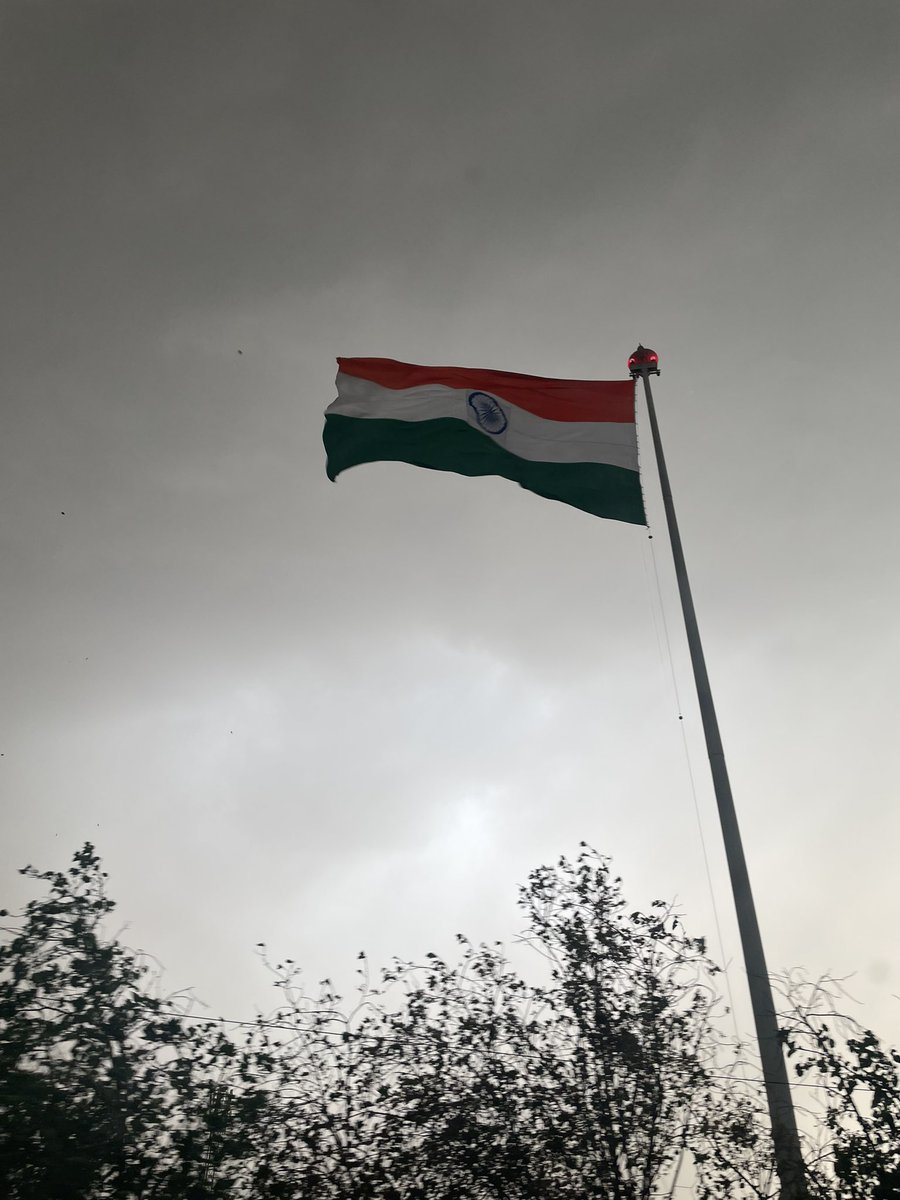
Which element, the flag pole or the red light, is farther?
the red light

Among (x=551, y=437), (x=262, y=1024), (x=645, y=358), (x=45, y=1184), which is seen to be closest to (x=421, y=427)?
(x=551, y=437)

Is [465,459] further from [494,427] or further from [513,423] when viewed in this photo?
[513,423]

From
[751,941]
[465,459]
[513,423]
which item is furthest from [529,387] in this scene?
[751,941]

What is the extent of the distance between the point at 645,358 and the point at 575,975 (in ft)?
28.2

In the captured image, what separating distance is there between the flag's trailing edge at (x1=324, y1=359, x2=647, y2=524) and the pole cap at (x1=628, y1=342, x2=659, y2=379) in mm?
275

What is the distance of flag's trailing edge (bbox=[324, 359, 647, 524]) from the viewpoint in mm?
13633

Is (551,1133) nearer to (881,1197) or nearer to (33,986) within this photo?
(881,1197)

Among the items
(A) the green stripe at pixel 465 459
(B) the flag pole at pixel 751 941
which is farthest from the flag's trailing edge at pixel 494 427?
(B) the flag pole at pixel 751 941

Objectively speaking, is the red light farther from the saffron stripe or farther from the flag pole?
the flag pole

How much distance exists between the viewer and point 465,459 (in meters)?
14.2

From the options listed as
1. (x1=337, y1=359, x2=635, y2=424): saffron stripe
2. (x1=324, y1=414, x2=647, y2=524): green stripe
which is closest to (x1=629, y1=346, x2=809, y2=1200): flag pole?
(x1=324, y1=414, x2=647, y2=524): green stripe

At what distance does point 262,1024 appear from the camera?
11.3m

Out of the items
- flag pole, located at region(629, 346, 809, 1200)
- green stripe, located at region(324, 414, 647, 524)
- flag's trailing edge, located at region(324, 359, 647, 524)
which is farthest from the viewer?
flag's trailing edge, located at region(324, 359, 647, 524)

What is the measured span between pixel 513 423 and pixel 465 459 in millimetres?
925
